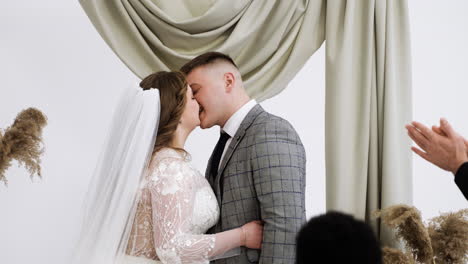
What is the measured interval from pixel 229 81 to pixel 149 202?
2.26ft

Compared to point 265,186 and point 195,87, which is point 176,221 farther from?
point 195,87

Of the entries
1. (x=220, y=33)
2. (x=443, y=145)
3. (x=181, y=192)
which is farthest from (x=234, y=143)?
(x=443, y=145)

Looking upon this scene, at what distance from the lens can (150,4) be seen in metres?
2.41

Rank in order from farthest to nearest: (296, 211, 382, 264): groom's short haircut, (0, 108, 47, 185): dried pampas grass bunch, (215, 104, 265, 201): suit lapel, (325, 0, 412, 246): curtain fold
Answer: (325, 0, 412, 246): curtain fold < (215, 104, 265, 201): suit lapel < (0, 108, 47, 185): dried pampas grass bunch < (296, 211, 382, 264): groom's short haircut

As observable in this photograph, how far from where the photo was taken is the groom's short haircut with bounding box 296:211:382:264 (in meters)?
0.51

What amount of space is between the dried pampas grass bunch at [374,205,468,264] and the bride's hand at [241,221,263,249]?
52 cm

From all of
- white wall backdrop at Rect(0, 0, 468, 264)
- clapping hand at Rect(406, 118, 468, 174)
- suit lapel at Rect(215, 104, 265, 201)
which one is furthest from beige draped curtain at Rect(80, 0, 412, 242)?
clapping hand at Rect(406, 118, 468, 174)

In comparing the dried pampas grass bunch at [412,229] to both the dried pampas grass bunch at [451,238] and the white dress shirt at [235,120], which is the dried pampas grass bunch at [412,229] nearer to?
the dried pampas grass bunch at [451,238]

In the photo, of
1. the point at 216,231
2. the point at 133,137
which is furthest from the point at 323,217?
the point at 216,231

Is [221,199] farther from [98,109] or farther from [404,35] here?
[404,35]

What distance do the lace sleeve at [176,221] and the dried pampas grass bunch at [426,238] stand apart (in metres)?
0.70

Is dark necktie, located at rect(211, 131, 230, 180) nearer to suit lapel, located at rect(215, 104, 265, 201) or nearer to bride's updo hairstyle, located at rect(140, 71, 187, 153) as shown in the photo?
suit lapel, located at rect(215, 104, 265, 201)

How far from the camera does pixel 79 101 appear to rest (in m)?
2.63

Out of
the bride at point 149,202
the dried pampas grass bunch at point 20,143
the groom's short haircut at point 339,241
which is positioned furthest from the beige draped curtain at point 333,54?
the groom's short haircut at point 339,241
